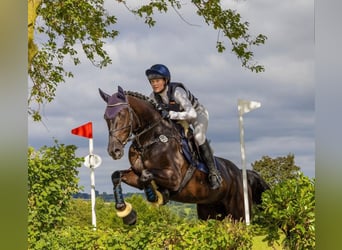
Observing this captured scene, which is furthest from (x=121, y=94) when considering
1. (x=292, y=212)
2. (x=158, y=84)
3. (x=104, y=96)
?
(x=292, y=212)

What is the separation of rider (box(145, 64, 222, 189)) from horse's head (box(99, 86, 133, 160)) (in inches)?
9.2

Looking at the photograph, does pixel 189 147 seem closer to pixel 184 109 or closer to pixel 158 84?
pixel 184 109

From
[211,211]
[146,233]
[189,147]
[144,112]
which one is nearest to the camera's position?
[146,233]

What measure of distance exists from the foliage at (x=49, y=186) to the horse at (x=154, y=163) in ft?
1.20

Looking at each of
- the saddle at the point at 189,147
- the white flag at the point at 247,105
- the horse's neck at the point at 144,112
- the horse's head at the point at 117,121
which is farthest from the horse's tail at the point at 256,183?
the horse's head at the point at 117,121

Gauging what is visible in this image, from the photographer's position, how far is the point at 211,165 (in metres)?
3.80

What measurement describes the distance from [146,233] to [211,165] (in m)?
0.64

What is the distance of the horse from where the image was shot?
11.7 ft

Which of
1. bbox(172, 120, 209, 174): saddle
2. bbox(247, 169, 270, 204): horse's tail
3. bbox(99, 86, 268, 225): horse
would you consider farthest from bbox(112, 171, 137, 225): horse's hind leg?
bbox(247, 169, 270, 204): horse's tail

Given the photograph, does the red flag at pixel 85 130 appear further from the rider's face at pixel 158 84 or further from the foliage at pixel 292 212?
the foliage at pixel 292 212

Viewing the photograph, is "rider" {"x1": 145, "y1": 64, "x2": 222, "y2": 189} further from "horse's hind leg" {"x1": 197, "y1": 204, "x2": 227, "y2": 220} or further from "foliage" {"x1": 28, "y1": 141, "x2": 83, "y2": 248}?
"foliage" {"x1": 28, "y1": 141, "x2": 83, "y2": 248}

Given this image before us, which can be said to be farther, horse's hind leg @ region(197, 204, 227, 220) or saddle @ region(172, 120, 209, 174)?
horse's hind leg @ region(197, 204, 227, 220)

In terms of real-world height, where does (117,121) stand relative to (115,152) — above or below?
above

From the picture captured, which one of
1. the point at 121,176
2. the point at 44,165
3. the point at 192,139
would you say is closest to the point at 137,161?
the point at 121,176
